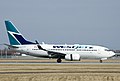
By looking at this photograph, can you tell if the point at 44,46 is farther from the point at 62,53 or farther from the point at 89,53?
the point at 89,53

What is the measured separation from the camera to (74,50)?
2936 inches

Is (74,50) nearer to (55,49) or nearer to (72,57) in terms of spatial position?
(72,57)

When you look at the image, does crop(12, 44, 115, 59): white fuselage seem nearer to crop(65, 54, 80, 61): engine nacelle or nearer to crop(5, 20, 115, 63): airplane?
crop(5, 20, 115, 63): airplane

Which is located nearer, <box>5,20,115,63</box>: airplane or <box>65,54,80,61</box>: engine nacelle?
<box>65,54,80,61</box>: engine nacelle

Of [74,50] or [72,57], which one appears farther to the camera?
[74,50]

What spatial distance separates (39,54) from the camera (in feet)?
249

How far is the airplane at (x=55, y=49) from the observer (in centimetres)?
7431

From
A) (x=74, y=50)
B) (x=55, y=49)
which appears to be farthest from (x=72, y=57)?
(x=55, y=49)

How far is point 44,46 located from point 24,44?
428 cm

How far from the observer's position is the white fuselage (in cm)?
7462

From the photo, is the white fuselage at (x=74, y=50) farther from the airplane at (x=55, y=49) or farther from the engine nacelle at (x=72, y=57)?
the engine nacelle at (x=72, y=57)

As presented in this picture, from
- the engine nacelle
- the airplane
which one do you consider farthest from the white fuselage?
the engine nacelle

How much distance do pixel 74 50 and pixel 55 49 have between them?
3.82 meters

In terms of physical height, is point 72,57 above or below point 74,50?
below
